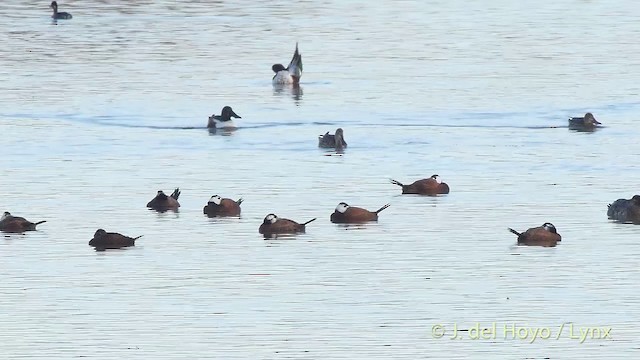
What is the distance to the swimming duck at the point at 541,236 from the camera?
2595 centimetres

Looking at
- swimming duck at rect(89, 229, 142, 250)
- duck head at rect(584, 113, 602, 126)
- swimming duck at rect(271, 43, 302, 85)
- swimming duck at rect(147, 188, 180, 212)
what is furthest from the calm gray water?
duck head at rect(584, 113, 602, 126)

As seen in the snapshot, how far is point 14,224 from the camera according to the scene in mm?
27141

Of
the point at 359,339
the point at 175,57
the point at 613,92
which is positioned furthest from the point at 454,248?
the point at 175,57

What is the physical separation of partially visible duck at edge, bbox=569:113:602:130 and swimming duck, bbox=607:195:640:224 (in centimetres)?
1207

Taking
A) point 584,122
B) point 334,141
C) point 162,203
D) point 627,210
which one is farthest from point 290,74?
point 627,210

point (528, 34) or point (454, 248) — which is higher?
point (528, 34)

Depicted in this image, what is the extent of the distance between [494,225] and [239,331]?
316 inches

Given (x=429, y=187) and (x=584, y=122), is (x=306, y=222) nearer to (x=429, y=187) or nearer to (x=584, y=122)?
(x=429, y=187)

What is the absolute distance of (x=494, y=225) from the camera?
27719mm

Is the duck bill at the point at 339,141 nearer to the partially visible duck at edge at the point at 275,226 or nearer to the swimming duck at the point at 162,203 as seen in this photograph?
the swimming duck at the point at 162,203

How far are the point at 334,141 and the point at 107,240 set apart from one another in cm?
1143

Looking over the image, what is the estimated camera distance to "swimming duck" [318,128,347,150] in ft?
120

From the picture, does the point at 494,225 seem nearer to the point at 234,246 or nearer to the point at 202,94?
the point at 234,246

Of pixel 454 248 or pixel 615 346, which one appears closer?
pixel 615 346
